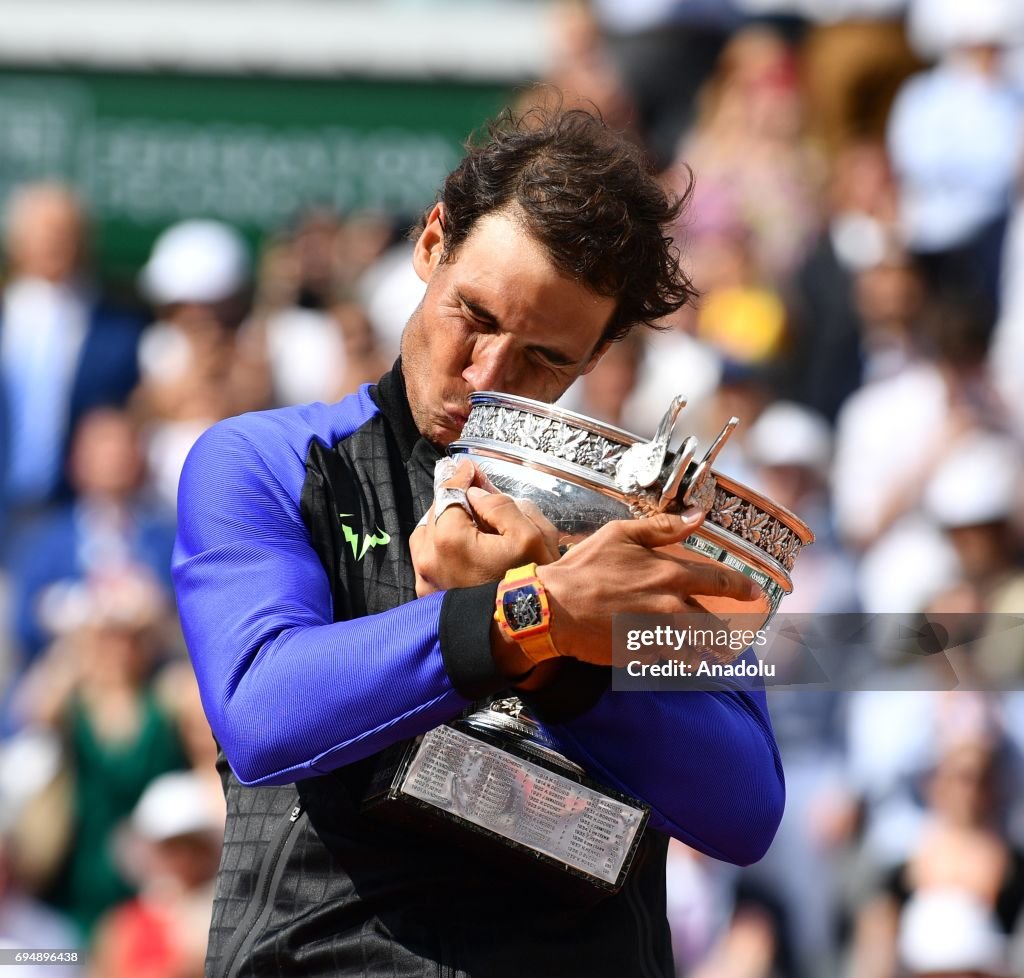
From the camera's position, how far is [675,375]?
279 inches

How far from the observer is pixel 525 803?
1.96m

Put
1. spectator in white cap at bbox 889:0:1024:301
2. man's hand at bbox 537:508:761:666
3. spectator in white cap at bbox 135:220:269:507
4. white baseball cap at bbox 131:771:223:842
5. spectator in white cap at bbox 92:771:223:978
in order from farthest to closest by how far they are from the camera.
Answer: spectator in white cap at bbox 889:0:1024:301
spectator in white cap at bbox 135:220:269:507
white baseball cap at bbox 131:771:223:842
spectator in white cap at bbox 92:771:223:978
man's hand at bbox 537:508:761:666

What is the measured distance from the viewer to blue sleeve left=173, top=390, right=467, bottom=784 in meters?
1.85

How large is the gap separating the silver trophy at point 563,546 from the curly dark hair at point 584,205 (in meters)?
0.25

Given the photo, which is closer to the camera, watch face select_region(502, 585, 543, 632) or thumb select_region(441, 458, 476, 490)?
watch face select_region(502, 585, 543, 632)

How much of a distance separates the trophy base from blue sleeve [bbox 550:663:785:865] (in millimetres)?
38

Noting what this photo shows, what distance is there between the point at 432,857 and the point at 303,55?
7533 millimetres

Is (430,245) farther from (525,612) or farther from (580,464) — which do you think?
(525,612)

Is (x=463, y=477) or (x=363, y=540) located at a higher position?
(x=463, y=477)

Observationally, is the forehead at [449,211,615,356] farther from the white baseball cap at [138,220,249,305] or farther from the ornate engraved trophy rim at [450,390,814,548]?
the white baseball cap at [138,220,249,305]

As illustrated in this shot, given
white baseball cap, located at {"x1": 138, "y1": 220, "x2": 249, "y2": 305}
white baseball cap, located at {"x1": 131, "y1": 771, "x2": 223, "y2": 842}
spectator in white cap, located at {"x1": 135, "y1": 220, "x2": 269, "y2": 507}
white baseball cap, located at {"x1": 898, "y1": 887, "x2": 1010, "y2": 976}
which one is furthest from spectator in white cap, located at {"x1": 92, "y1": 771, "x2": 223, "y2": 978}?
white baseball cap, located at {"x1": 138, "y1": 220, "x2": 249, "y2": 305}

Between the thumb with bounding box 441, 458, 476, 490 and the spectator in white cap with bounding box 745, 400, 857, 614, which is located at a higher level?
the thumb with bounding box 441, 458, 476, 490

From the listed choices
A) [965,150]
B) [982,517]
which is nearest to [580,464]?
[982,517]

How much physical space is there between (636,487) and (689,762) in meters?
0.37
